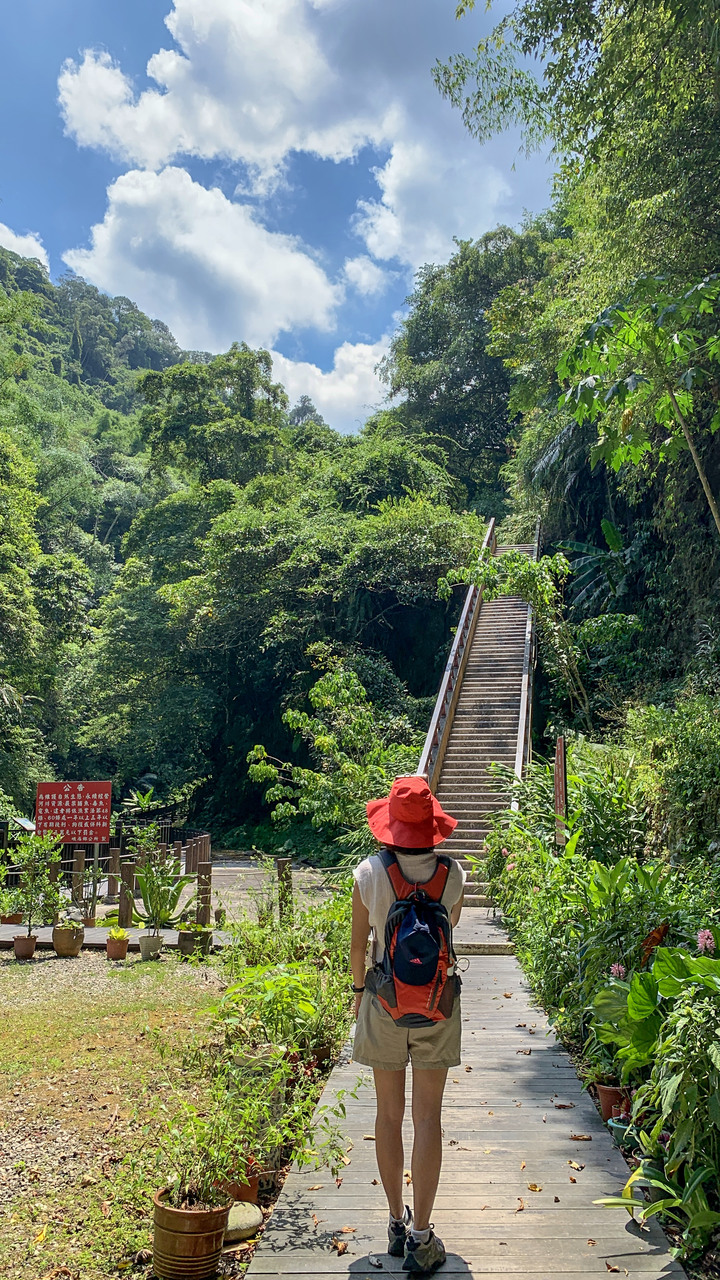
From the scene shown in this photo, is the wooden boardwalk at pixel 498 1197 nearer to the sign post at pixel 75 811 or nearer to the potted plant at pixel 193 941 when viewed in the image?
the potted plant at pixel 193 941

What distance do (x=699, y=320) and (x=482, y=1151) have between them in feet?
28.8

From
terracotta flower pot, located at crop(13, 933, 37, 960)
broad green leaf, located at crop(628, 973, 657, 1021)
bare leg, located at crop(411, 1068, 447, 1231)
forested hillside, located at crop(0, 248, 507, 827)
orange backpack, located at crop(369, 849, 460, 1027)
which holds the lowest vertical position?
terracotta flower pot, located at crop(13, 933, 37, 960)

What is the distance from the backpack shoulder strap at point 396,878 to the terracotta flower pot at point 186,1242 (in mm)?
1158

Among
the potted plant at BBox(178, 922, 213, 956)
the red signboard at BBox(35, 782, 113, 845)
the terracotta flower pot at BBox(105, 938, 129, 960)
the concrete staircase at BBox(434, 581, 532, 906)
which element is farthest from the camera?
the concrete staircase at BBox(434, 581, 532, 906)

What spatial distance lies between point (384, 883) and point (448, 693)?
37.1 feet

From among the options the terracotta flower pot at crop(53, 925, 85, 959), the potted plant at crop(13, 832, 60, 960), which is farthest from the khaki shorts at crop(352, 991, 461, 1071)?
the potted plant at crop(13, 832, 60, 960)

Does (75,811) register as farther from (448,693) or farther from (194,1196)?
(194,1196)

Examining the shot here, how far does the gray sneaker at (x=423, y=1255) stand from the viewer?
2.68 meters

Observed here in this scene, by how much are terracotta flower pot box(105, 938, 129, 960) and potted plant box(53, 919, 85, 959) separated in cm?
41

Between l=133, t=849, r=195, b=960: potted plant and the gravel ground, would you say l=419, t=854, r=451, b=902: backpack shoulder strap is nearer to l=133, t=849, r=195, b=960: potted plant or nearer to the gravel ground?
the gravel ground

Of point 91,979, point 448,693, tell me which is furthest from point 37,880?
point 448,693

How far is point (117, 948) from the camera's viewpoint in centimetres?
838

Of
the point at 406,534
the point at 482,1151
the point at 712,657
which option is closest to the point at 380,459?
the point at 406,534

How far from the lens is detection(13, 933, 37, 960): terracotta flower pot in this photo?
8633 mm
